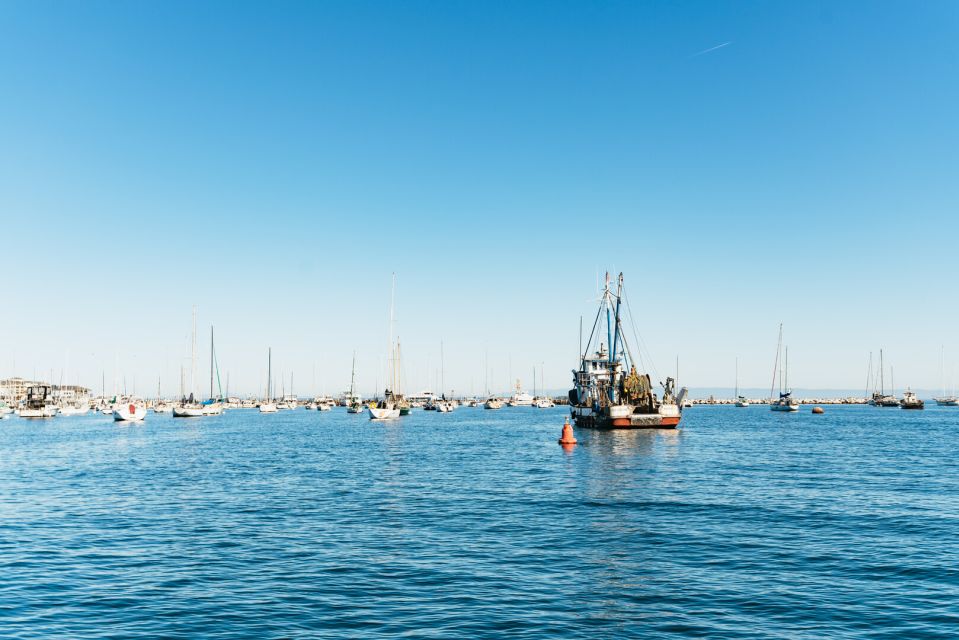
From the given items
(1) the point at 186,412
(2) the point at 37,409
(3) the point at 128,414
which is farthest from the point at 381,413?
(2) the point at 37,409

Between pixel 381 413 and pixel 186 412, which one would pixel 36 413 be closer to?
pixel 186 412

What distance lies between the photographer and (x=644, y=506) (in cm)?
3575

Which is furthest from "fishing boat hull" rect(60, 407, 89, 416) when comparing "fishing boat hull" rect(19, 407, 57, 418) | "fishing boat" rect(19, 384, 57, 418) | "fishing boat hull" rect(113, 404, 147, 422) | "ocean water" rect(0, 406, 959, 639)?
"ocean water" rect(0, 406, 959, 639)

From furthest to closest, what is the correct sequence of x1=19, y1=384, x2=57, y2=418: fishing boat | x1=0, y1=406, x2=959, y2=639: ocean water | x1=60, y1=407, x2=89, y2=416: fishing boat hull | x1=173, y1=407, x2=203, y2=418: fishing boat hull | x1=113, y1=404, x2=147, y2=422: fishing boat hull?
1. x1=60, y1=407, x2=89, y2=416: fishing boat hull
2. x1=19, y1=384, x2=57, y2=418: fishing boat
3. x1=173, y1=407, x2=203, y2=418: fishing boat hull
4. x1=113, y1=404, x2=147, y2=422: fishing boat hull
5. x1=0, y1=406, x2=959, y2=639: ocean water

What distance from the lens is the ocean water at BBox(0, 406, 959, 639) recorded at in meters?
17.9

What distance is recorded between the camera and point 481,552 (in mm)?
25203

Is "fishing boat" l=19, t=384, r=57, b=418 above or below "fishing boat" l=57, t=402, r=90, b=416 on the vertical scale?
above

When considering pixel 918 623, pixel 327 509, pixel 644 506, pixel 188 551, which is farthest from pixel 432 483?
pixel 918 623

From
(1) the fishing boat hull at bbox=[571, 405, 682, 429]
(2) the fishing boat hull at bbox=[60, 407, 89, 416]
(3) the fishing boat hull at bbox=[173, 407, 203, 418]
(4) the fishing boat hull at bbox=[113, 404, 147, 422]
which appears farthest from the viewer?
(2) the fishing boat hull at bbox=[60, 407, 89, 416]

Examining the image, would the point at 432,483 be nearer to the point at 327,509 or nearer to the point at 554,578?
the point at 327,509

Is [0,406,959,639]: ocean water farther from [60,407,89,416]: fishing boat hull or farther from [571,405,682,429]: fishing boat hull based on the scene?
[60,407,89,416]: fishing boat hull

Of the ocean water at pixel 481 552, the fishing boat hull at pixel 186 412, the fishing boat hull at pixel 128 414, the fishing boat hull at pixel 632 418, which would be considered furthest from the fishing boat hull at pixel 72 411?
the ocean water at pixel 481 552

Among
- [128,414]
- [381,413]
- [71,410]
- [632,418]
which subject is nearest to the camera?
[632,418]

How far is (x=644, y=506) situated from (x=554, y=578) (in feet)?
50.3
